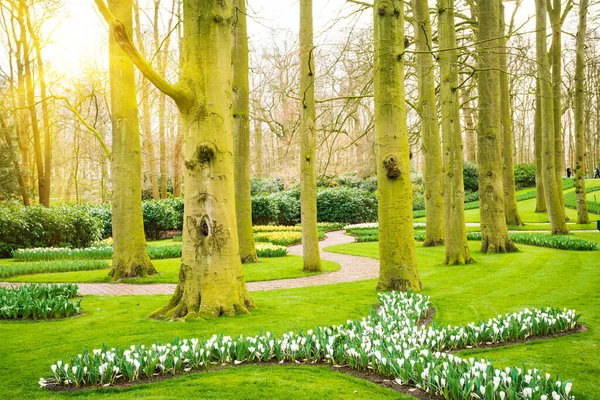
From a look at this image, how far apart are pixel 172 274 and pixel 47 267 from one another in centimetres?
393

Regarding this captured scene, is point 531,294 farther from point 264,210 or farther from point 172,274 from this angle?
point 264,210

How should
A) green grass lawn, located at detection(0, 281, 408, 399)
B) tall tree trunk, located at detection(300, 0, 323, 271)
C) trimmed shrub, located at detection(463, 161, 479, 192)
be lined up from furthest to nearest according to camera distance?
trimmed shrub, located at detection(463, 161, 479, 192) < tall tree trunk, located at detection(300, 0, 323, 271) < green grass lawn, located at detection(0, 281, 408, 399)

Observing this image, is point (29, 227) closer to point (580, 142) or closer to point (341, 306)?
point (341, 306)

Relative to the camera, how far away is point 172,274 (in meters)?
11.6

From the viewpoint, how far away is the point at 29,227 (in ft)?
56.9

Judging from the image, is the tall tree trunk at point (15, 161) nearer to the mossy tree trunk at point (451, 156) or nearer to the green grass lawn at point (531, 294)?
the green grass lawn at point (531, 294)

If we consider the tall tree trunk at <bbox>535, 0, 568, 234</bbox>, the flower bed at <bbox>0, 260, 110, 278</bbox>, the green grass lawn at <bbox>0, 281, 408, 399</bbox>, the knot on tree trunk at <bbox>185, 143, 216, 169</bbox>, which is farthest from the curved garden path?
the tall tree trunk at <bbox>535, 0, 568, 234</bbox>

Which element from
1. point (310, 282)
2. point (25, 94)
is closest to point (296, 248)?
point (310, 282)

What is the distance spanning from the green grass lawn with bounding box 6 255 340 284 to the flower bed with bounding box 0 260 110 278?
28cm

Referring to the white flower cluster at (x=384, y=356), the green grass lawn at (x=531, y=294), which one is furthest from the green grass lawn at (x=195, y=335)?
the green grass lawn at (x=531, y=294)

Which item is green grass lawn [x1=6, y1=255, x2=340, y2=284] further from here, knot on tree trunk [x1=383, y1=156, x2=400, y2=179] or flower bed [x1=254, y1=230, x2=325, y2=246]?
flower bed [x1=254, y1=230, x2=325, y2=246]

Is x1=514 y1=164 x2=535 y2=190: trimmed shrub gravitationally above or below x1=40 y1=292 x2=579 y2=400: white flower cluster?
above

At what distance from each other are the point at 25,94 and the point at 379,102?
72.8 feet

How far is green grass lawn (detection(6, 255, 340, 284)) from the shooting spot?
11028 mm
